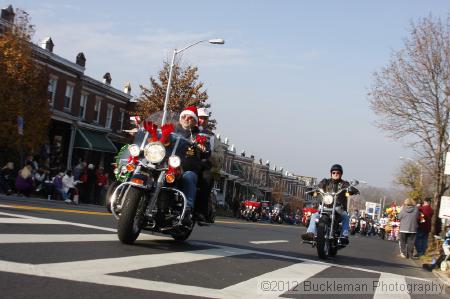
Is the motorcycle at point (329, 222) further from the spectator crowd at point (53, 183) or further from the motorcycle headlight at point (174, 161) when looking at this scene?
the spectator crowd at point (53, 183)

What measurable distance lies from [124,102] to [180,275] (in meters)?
42.8

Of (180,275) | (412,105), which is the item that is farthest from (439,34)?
(180,275)

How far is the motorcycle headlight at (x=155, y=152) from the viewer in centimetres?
694

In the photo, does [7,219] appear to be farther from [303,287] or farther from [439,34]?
[439,34]

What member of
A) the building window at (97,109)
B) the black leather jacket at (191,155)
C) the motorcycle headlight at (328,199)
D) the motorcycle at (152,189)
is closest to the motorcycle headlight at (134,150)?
the motorcycle at (152,189)

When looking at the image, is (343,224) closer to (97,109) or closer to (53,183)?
(53,183)

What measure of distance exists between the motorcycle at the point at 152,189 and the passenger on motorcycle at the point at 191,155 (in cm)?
9

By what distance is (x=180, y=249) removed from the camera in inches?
305

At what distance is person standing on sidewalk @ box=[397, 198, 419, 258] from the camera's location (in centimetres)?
1486

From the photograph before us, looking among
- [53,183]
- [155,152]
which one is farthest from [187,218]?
[53,183]

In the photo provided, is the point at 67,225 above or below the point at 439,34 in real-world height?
below

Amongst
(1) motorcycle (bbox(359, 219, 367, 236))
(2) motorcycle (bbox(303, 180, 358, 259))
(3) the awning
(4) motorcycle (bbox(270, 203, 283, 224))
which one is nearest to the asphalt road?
(2) motorcycle (bbox(303, 180, 358, 259))

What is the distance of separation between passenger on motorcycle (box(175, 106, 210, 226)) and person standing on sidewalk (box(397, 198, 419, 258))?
8.69 meters

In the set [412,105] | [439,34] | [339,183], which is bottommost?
[339,183]
